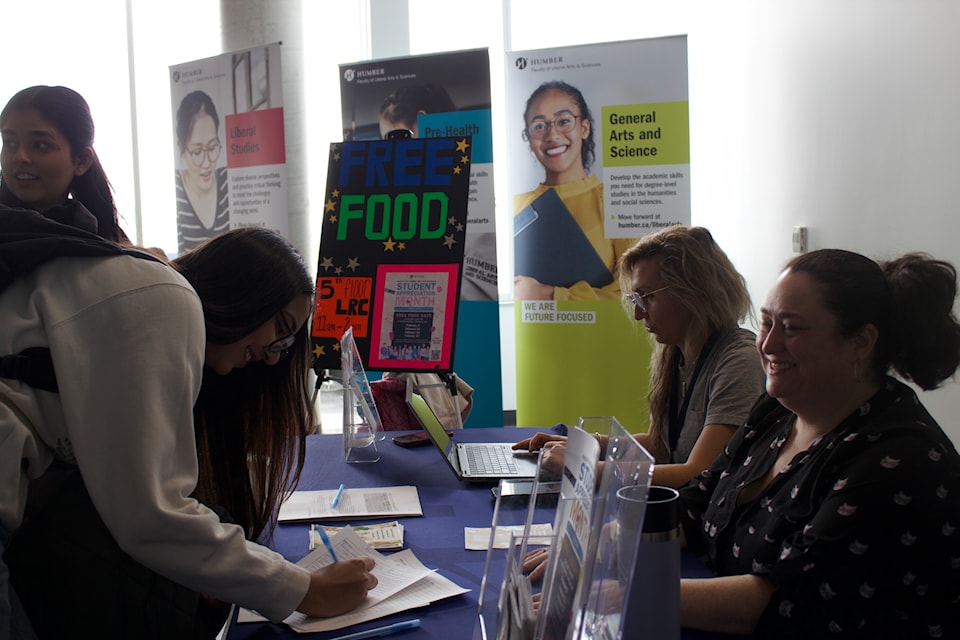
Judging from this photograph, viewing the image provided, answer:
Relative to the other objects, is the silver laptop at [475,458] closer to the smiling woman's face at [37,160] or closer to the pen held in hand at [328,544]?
the pen held in hand at [328,544]

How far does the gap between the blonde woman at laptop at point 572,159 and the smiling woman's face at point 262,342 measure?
2.79 m

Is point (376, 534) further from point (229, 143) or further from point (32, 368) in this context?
point (229, 143)

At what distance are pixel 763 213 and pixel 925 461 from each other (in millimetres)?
3137

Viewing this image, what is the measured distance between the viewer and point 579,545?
31.6 inches

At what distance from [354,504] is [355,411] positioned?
530 millimetres

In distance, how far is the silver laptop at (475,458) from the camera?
2.03 meters

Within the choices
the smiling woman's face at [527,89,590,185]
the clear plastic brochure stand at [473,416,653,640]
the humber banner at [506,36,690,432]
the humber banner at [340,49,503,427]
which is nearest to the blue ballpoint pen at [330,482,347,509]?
the clear plastic brochure stand at [473,416,653,640]

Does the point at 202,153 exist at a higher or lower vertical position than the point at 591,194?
higher

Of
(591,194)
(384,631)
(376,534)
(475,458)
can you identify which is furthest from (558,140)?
(384,631)

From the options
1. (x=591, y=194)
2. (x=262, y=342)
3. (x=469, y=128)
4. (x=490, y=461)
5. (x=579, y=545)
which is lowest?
(x=490, y=461)

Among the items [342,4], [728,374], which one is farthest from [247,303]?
[342,4]

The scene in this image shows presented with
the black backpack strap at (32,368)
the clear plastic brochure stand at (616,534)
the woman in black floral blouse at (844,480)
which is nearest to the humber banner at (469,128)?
the woman in black floral blouse at (844,480)

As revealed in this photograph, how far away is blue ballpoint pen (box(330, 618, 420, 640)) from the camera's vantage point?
1.21 meters

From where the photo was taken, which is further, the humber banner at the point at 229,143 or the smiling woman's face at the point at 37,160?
the humber banner at the point at 229,143
